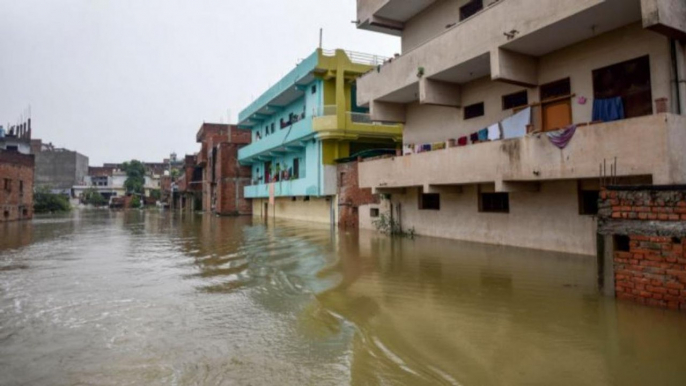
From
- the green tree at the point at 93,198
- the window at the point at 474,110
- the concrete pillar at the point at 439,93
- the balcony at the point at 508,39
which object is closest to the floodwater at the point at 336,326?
the balcony at the point at 508,39

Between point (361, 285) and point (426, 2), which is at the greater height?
point (426, 2)

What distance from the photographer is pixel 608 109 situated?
955cm

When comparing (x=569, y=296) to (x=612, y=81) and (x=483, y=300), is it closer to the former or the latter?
(x=483, y=300)

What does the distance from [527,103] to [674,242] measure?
7206 mm

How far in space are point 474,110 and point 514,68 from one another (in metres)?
2.86

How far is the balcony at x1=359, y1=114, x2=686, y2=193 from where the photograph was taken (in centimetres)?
746

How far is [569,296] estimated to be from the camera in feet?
21.2

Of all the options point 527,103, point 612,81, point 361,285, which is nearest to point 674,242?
point 361,285

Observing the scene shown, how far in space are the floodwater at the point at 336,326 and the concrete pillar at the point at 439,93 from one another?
584 cm

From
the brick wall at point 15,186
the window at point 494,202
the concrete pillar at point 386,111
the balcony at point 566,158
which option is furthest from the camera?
the brick wall at point 15,186

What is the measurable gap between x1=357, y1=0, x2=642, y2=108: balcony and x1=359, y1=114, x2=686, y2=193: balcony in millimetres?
2194

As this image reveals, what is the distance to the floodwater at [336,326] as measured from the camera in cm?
402

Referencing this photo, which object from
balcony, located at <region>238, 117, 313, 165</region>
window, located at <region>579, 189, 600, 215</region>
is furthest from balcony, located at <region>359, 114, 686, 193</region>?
balcony, located at <region>238, 117, 313, 165</region>

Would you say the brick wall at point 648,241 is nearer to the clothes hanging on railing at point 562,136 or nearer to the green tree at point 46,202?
the clothes hanging on railing at point 562,136
